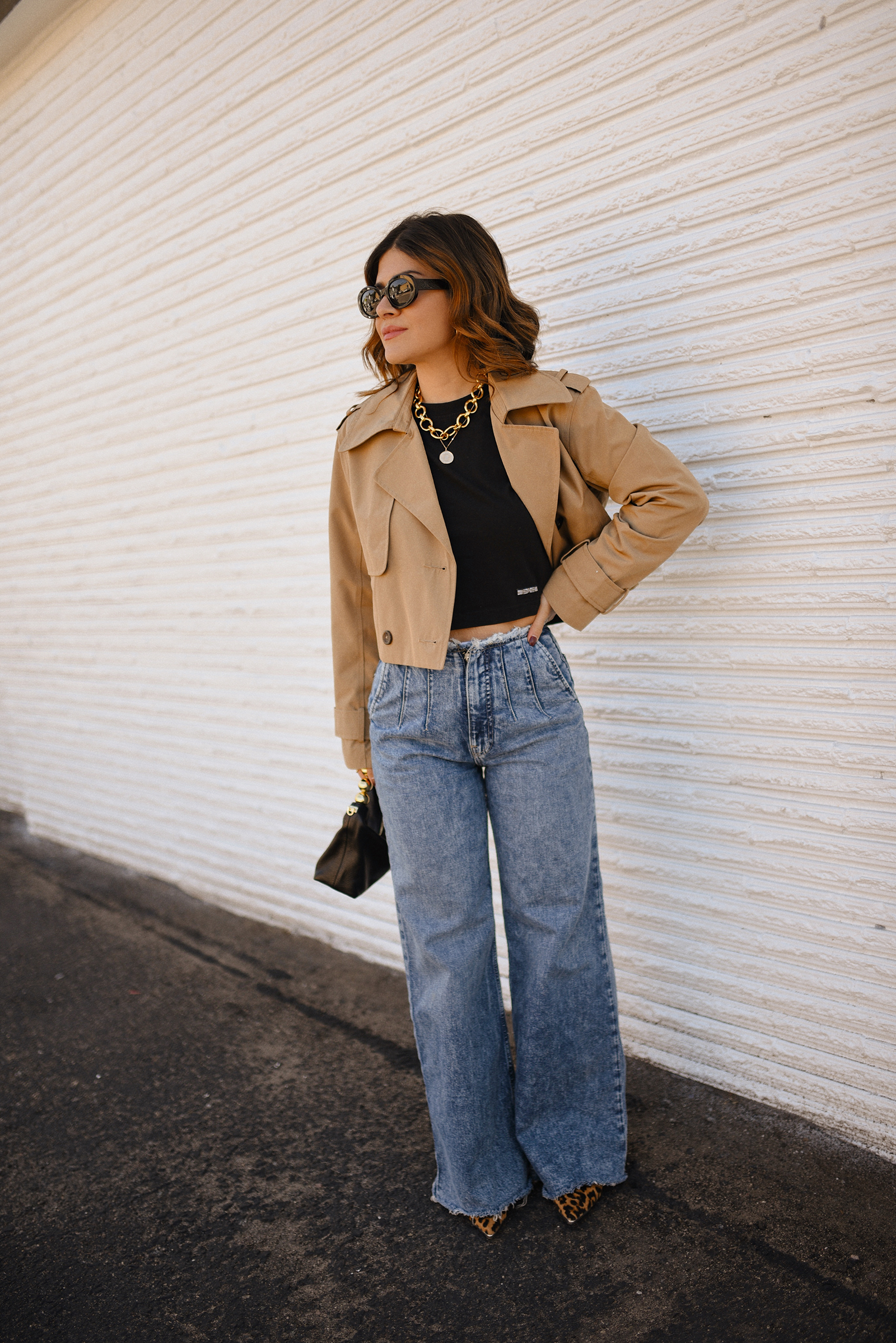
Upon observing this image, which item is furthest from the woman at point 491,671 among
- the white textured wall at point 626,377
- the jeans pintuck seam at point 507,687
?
the white textured wall at point 626,377

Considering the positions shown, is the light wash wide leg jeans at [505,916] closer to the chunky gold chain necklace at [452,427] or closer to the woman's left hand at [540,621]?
the woman's left hand at [540,621]

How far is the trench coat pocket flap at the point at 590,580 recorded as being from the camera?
194 centimetres

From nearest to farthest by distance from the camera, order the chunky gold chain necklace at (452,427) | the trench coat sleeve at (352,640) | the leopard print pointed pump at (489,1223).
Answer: the chunky gold chain necklace at (452,427), the leopard print pointed pump at (489,1223), the trench coat sleeve at (352,640)

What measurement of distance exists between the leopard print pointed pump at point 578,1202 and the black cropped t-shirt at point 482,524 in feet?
4.55

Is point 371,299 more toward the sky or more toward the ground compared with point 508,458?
more toward the sky

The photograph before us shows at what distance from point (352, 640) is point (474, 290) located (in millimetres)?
875

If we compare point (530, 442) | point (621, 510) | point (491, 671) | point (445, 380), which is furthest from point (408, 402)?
point (491, 671)

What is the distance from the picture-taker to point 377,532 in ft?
6.58

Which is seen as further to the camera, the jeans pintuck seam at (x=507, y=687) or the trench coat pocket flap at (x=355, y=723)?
the trench coat pocket flap at (x=355, y=723)

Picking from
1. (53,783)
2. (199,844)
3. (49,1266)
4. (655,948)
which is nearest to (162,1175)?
(49,1266)

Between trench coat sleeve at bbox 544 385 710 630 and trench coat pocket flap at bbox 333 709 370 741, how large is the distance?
1.92 ft

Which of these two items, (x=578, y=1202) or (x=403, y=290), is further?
(x=578, y=1202)

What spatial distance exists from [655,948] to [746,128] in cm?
217

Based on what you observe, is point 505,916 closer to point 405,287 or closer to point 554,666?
point 554,666
